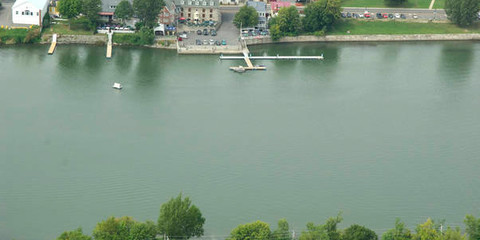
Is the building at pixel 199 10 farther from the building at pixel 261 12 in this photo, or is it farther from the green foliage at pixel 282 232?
the green foliage at pixel 282 232

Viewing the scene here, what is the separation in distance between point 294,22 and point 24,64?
12195 mm

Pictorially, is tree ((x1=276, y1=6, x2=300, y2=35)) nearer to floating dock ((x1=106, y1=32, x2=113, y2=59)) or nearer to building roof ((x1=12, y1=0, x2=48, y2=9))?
floating dock ((x1=106, y1=32, x2=113, y2=59))

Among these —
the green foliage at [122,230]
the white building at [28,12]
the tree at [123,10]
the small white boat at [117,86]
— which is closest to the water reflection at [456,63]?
the small white boat at [117,86]

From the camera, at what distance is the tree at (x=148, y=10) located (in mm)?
39906

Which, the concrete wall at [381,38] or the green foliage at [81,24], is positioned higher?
the green foliage at [81,24]

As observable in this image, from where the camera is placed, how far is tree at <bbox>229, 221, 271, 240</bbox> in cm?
2341

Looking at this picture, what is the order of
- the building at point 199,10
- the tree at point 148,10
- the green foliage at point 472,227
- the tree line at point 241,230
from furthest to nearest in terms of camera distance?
the building at point 199,10 → the tree at point 148,10 → the green foliage at point 472,227 → the tree line at point 241,230

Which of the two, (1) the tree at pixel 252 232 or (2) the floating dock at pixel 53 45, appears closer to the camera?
(1) the tree at pixel 252 232

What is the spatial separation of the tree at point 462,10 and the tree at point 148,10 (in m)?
13.5

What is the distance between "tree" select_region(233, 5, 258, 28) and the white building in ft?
28.3

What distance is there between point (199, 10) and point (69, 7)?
5945 mm

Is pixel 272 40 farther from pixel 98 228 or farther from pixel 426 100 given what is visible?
pixel 98 228

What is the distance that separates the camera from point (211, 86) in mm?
35188

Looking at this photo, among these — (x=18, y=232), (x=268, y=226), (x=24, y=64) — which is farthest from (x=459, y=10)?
(x=18, y=232)
